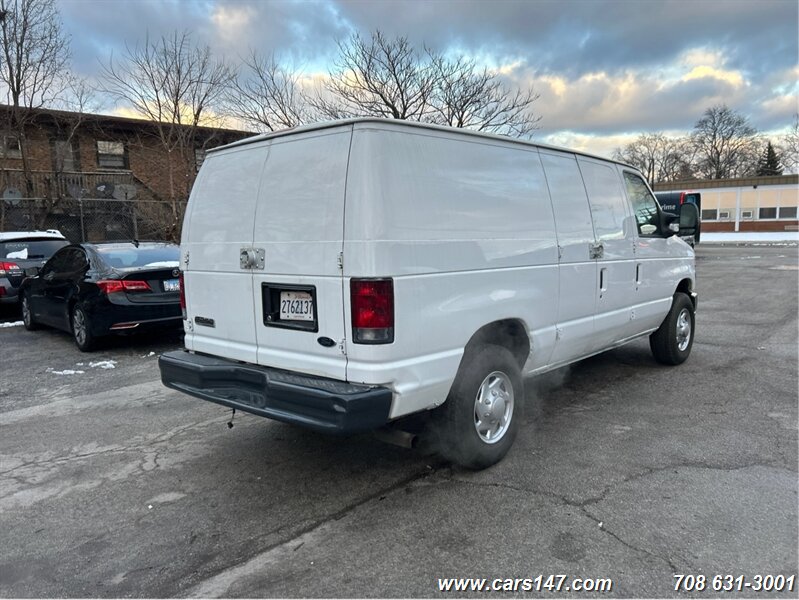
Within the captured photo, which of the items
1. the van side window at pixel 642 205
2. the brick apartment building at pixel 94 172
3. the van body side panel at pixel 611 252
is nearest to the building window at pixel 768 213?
the brick apartment building at pixel 94 172

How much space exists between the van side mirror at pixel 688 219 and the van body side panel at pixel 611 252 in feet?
3.65

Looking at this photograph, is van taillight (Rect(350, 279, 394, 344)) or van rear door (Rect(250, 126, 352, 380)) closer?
van taillight (Rect(350, 279, 394, 344))

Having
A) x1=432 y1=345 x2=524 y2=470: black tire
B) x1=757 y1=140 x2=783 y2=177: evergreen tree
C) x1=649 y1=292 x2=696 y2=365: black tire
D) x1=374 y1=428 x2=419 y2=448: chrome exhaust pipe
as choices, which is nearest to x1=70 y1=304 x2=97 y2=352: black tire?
x1=374 y1=428 x2=419 y2=448: chrome exhaust pipe

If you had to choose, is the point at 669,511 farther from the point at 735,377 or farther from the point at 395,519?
the point at 735,377

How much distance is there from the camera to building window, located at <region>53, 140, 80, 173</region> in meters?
18.4

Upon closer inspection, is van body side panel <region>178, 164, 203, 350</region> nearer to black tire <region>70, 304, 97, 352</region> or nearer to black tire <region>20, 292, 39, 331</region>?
black tire <region>70, 304, 97, 352</region>

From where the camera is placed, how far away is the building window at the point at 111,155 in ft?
65.8

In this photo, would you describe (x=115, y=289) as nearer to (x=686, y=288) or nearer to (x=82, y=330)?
(x=82, y=330)

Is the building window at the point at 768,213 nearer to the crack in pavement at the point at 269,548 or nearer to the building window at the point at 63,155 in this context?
the building window at the point at 63,155

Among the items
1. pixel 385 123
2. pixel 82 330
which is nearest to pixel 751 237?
pixel 82 330

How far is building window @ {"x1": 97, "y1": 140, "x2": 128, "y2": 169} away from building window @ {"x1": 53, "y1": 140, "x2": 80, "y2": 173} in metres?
1.02

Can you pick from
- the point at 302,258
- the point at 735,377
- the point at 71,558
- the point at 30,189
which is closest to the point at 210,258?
the point at 302,258

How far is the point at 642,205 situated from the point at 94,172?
18576 millimetres

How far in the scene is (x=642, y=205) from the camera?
5805mm
